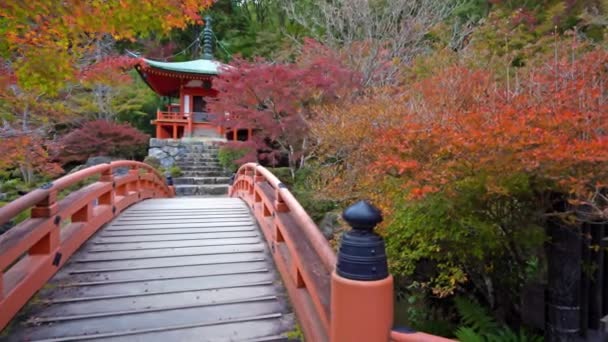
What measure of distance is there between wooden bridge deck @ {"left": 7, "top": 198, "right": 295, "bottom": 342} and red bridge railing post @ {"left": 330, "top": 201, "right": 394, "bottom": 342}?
979 mm

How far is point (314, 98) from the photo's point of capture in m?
8.52

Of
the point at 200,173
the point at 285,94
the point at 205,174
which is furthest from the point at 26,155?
the point at 285,94

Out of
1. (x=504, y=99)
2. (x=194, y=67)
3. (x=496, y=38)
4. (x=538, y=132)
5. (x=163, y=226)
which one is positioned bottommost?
(x=163, y=226)

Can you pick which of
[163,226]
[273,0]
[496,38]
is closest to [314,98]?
[496,38]

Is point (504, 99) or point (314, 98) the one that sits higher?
point (314, 98)

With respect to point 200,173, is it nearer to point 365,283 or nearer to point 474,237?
point 474,237

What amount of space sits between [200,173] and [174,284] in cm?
1093

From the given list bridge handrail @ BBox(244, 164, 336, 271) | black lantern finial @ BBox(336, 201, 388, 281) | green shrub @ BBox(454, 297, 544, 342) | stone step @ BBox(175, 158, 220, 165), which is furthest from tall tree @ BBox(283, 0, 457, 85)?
black lantern finial @ BBox(336, 201, 388, 281)

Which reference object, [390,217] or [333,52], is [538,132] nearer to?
[390,217]

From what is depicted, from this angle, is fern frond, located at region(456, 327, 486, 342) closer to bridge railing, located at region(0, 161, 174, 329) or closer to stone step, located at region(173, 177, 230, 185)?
bridge railing, located at region(0, 161, 174, 329)

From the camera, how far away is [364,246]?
139 cm

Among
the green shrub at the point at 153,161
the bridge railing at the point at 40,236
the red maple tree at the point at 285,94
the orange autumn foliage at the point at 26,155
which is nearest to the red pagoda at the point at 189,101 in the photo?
the green shrub at the point at 153,161

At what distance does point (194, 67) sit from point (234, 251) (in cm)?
1477

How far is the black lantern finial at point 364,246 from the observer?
4.55 ft
